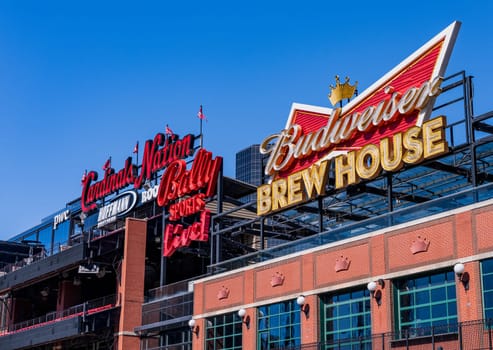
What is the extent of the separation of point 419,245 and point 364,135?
29.9 feet

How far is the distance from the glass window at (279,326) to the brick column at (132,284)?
539 inches

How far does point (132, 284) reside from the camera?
56094 mm

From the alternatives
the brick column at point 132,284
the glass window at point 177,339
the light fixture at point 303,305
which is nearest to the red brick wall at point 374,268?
the light fixture at point 303,305

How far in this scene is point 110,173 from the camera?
2635 inches

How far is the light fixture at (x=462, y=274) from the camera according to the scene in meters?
32.8

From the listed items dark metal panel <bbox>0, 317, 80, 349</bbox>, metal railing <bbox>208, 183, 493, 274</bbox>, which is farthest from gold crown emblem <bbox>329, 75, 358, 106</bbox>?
dark metal panel <bbox>0, 317, 80, 349</bbox>

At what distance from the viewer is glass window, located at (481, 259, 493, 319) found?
31880mm

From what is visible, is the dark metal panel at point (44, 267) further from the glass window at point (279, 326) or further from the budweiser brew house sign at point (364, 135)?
the glass window at point (279, 326)

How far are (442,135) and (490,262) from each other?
6.97m

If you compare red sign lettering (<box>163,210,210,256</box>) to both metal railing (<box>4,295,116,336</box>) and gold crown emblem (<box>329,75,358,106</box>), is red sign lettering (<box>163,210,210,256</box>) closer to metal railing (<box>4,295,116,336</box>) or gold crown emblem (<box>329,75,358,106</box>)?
metal railing (<box>4,295,116,336</box>)

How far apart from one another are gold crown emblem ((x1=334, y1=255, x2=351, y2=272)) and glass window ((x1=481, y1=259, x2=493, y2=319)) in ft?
→ 25.1

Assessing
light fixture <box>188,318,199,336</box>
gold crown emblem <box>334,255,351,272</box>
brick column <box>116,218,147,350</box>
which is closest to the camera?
gold crown emblem <box>334,255,351,272</box>

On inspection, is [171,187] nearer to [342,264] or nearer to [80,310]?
[80,310]

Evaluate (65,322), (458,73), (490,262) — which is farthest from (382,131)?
(65,322)
